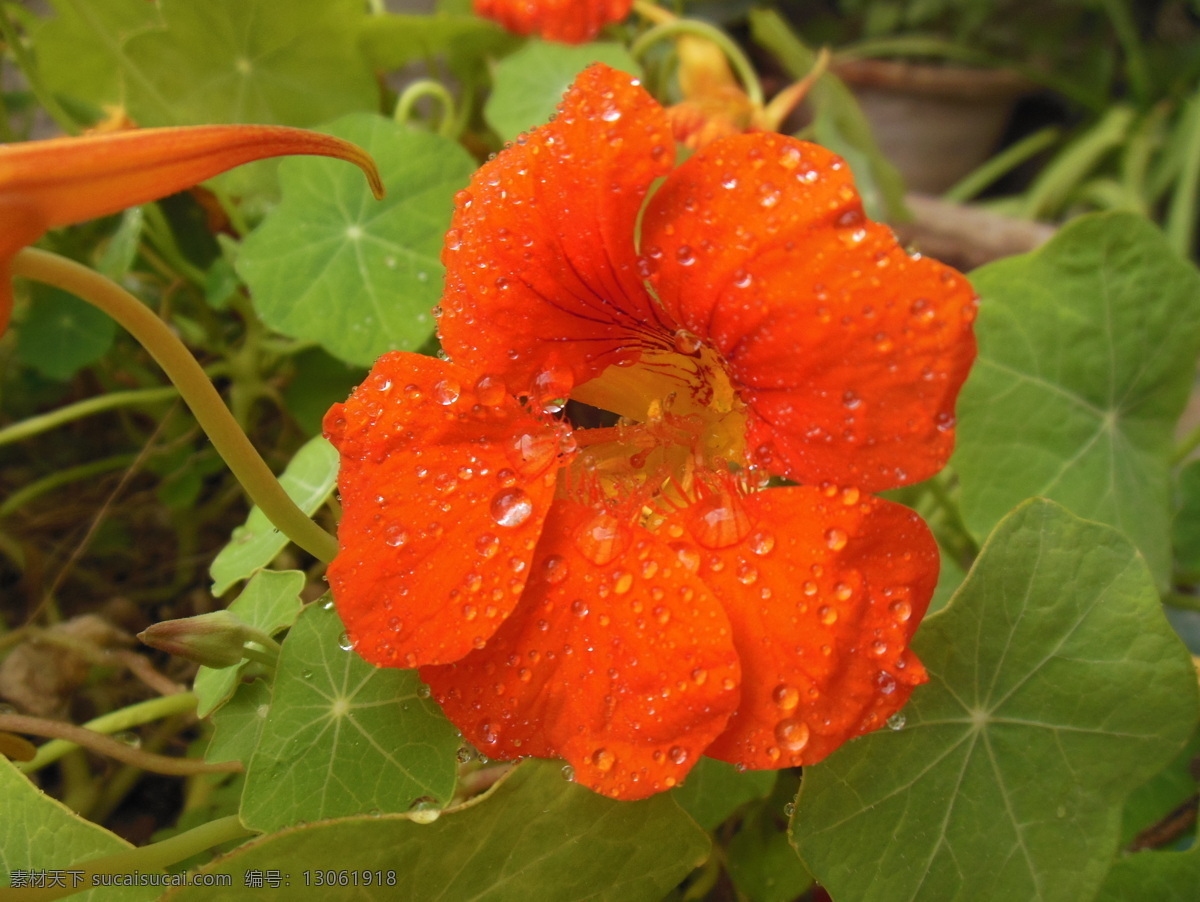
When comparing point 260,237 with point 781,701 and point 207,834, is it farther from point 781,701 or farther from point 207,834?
point 781,701

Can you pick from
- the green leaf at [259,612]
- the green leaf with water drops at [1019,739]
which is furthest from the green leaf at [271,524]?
the green leaf with water drops at [1019,739]

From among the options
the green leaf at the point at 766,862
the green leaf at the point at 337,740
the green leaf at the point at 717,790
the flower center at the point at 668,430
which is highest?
the flower center at the point at 668,430

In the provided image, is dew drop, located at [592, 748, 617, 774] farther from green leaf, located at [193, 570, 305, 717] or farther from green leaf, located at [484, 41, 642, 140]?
green leaf, located at [484, 41, 642, 140]

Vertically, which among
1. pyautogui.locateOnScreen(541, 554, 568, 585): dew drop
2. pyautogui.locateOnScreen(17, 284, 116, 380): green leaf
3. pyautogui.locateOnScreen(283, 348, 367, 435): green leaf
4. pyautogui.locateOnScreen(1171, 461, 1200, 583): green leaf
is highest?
pyautogui.locateOnScreen(541, 554, 568, 585): dew drop

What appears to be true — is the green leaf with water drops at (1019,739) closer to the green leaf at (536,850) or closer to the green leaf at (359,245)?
the green leaf at (536,850)

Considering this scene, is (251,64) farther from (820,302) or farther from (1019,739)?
(1019,739)

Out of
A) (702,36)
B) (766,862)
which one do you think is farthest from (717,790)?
(702,36)

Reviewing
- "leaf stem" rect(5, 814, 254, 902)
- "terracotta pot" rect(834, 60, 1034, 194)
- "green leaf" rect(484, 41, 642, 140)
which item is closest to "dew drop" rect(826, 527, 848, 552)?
"leaf stem" rect(5, 814, 254, 902)
